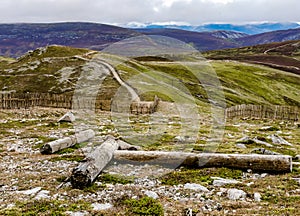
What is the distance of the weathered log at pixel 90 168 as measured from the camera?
14.1 m

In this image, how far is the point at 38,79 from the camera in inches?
2931

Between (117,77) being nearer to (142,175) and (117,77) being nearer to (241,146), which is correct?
(241,146)

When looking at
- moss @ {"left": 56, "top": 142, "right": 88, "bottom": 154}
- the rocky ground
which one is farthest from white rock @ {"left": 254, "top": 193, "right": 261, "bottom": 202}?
moss @ {"left": 56, "top": 142, "right": 88, "bottom": 154}

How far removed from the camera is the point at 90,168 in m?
14.6

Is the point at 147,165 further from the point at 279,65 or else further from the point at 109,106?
the point at 279,65

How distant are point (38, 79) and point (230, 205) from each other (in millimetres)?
69436

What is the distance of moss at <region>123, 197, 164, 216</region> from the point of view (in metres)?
11.4

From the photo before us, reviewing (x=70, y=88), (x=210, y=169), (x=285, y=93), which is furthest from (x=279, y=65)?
Answer: (x=210, y=169)

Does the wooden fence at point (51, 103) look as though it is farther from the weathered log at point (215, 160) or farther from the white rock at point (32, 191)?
the white rock at point (32, 191)

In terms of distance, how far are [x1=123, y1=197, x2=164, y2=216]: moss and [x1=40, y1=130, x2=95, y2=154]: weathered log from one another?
9.61 metres

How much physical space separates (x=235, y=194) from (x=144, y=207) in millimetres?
3646

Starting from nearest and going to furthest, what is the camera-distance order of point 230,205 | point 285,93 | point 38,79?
1. point 230,205
2. point 38,79
3. point 285,93

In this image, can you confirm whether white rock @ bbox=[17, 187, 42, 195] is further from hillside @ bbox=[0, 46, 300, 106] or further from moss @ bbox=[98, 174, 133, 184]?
hillside @ bbox=[0, 46, 300, 106]

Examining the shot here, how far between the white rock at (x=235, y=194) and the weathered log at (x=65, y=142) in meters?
11.9
